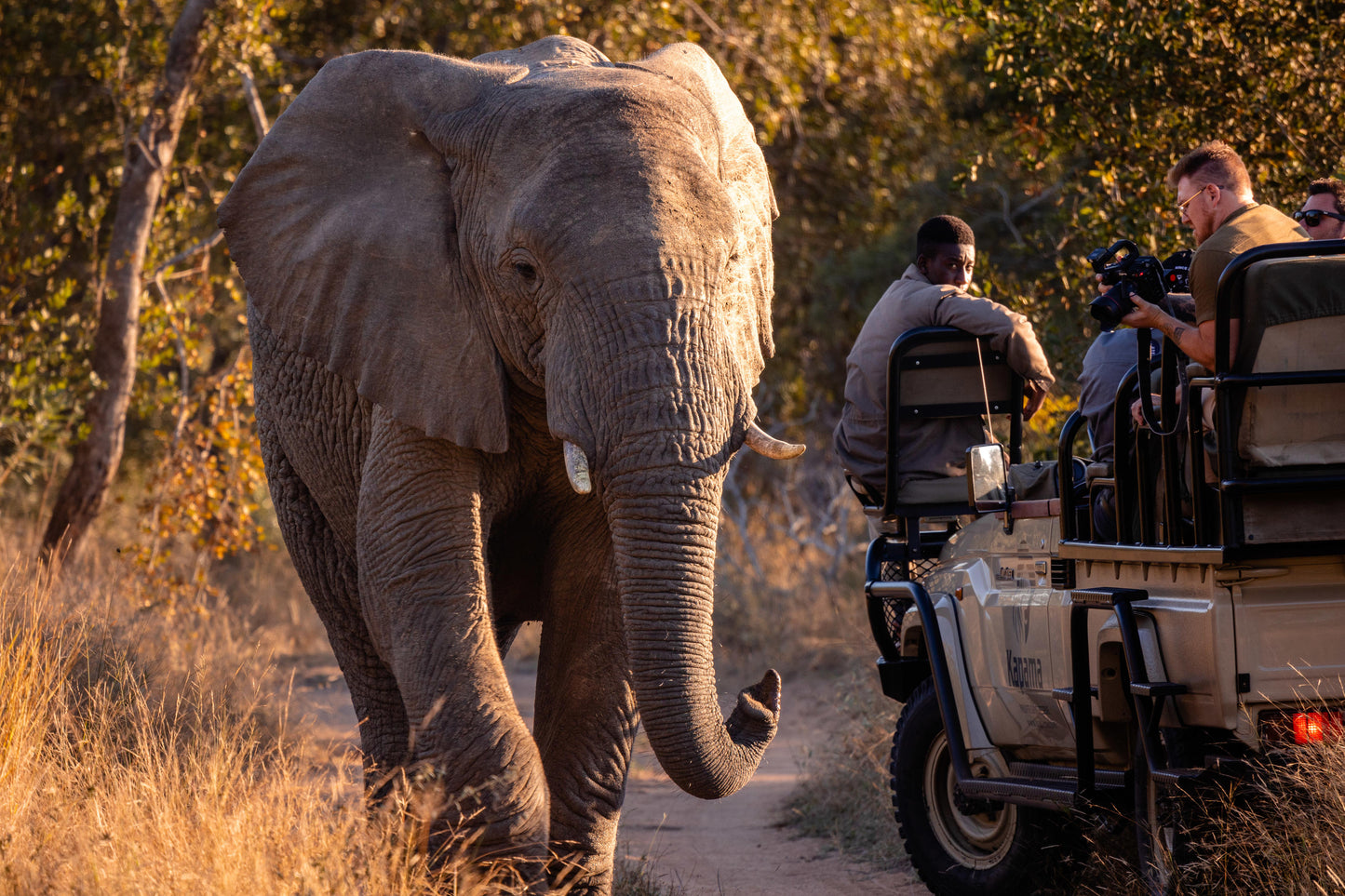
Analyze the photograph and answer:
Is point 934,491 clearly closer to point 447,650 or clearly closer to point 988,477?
point 988,477

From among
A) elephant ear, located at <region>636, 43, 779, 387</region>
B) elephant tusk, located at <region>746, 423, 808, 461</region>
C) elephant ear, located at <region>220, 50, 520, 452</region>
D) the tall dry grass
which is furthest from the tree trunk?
elephant tusk, located at <region>746, 423, 808, 461</region>

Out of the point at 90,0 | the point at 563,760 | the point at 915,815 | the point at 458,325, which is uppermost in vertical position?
the point at 90,0

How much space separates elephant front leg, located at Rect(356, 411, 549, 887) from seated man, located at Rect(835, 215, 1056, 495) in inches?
74.0

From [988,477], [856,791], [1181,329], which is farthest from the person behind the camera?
[856,791]

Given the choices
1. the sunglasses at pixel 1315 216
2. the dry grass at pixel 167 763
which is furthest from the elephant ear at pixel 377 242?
the sunglasses at pixel 1315 216

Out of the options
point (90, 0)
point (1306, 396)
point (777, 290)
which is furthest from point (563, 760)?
point (777, 290)

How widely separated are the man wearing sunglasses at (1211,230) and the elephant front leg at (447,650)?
2.14 meters

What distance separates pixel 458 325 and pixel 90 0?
8.74 m

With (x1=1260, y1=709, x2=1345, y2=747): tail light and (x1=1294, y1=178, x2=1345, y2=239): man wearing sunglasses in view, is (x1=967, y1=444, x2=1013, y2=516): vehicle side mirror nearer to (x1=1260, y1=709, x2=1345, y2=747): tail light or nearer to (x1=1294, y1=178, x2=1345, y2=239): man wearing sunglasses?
(x1=1260, y1=709, x2=1345, y2=747): tail light

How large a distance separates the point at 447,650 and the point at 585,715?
766 mm

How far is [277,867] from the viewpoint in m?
4.20

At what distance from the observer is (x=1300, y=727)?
4.06 meters

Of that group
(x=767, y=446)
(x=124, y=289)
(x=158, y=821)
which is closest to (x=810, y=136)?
(x=124, y=289)

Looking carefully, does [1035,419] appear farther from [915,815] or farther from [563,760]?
[563,760]
